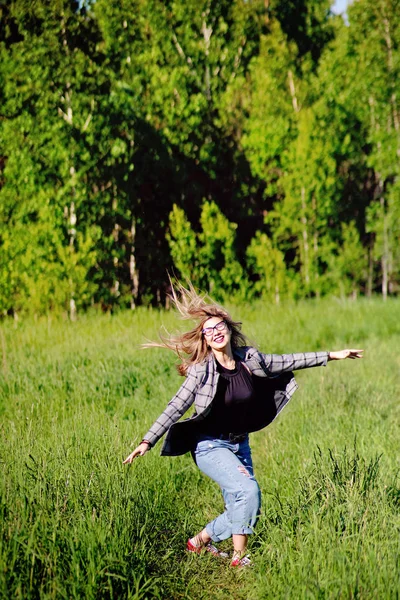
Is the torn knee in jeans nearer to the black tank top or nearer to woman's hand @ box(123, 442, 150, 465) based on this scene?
the black tank top

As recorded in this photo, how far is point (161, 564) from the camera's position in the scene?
4.46 metres

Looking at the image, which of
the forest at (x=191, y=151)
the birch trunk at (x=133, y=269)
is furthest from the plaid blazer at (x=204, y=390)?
the birch trunk at (x=133, y=269)

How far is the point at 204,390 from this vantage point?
4.59 meters

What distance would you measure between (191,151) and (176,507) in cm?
1373

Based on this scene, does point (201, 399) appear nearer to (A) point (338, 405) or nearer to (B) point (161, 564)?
(B) point (161, 564)

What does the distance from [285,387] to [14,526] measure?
2043mm

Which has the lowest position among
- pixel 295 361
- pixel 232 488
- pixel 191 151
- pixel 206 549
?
pixel 206 549

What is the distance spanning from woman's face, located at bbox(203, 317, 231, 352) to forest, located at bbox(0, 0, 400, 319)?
406 inches

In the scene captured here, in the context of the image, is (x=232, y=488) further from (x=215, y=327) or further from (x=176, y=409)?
(x=215, y=327)

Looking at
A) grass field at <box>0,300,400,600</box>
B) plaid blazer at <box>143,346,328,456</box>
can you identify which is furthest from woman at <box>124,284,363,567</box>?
grass field at <box>0,300,400,600</box>

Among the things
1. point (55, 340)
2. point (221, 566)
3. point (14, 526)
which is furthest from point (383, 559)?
point (55, 340)

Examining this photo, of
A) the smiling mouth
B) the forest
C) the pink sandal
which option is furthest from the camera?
the forest

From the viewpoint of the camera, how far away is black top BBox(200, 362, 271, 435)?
15.4 feet

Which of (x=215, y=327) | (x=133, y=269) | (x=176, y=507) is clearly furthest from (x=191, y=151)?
(x=215, y=327)
